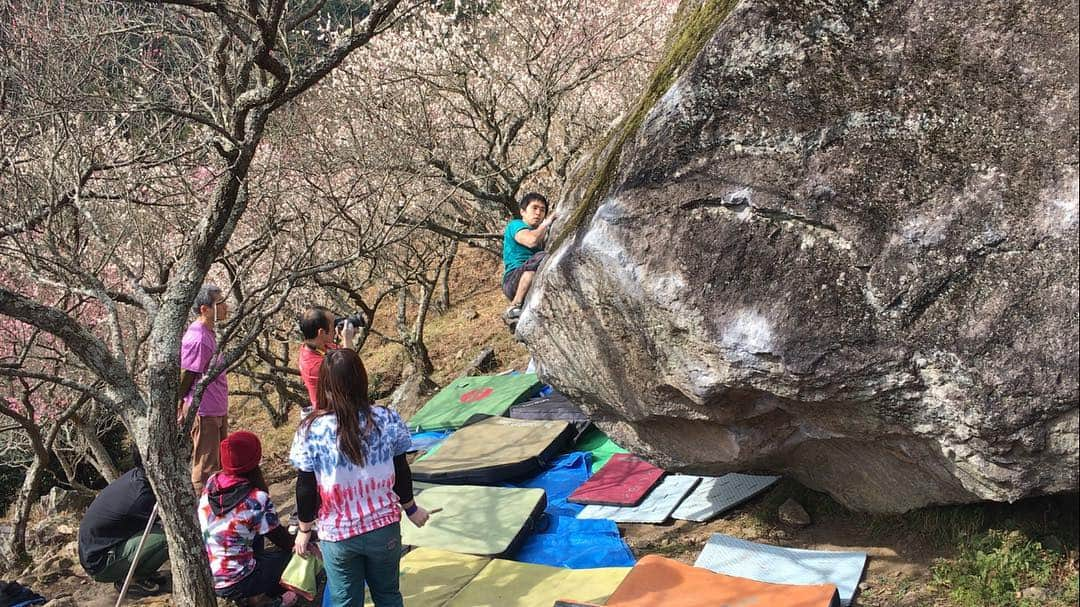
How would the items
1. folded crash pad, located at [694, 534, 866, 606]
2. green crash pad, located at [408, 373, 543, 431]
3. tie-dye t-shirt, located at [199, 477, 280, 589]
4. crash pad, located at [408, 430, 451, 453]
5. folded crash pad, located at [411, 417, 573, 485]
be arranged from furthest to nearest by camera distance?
1. green crash pad, located at [408, 373, 543, 431]
2. crash pad, located at [408, 430, 451, 453]
3. folded crash pad, located at [411, 417, 573, 485]
4. tie-dye t-shirt, located at [199, 477, 280, 589]
5. folded crash pad, located at [694, 534, 866, 606]

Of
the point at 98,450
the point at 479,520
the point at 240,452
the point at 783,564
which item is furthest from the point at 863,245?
the point at 98,450

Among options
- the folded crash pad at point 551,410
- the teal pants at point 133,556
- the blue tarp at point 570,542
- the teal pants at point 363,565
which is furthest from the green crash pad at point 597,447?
the teal pants at point 133,556

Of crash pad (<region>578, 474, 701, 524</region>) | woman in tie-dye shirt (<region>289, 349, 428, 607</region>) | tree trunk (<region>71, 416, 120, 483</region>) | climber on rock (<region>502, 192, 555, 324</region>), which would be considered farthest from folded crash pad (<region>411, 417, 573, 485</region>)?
tree trunk (<region>71, 416, 120, 483</region>)

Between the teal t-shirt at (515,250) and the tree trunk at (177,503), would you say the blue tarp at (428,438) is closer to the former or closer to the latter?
the teal t-shirt at (515,250)

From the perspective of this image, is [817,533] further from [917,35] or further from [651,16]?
[651,16]

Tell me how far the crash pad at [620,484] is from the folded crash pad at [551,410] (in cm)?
89

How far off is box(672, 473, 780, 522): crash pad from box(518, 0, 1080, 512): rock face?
1.05 meters

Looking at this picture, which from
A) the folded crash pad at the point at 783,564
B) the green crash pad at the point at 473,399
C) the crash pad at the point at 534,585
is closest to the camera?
the folded crash pad at the point at 783,564

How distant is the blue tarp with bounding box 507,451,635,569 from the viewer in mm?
4348

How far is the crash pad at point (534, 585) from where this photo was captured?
385cm

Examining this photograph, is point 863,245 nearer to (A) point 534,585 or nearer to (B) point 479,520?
(A) point 534,585

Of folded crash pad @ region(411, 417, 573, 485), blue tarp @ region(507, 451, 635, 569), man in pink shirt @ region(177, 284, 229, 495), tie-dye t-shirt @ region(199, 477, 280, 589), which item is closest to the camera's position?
tie-dye t-shirt @ region(199, 477, 280, 589)

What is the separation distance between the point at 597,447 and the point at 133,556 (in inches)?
121

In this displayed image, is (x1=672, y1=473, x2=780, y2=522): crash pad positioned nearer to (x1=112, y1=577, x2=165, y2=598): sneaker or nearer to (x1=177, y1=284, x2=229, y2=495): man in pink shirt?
(x1=177, y1=284, x2=229, y2=495): man in pink shirt
